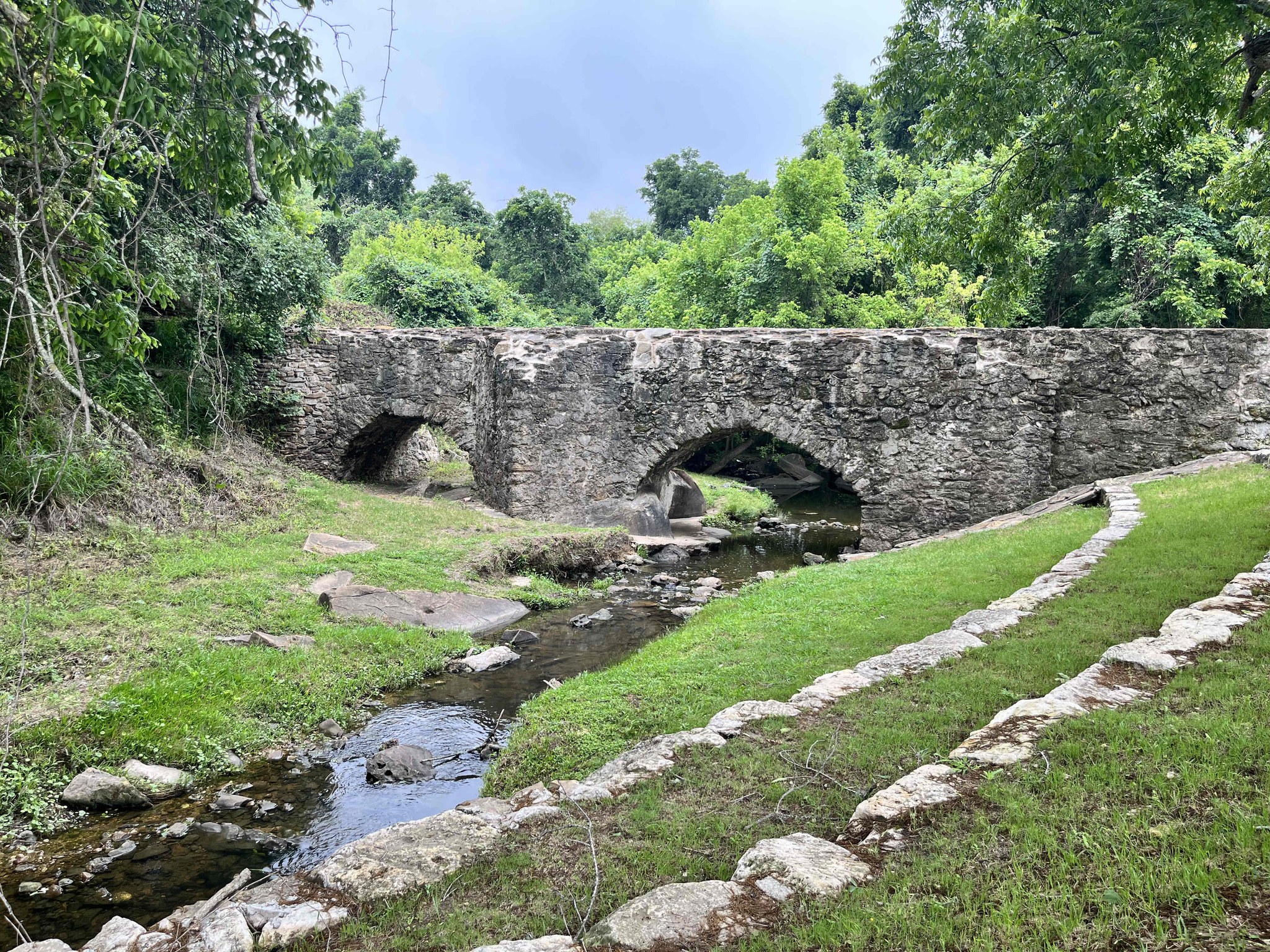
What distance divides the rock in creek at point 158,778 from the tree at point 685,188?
41018mm

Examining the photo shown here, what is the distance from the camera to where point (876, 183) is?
28562 mm

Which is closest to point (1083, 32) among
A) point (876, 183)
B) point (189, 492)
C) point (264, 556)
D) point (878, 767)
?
point (878, 767)

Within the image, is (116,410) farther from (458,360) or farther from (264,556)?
(458,360)

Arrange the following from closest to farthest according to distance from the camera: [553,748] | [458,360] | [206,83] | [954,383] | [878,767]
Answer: [878,767] → [206,83] → [553,748] → [954,383] → [458,360]

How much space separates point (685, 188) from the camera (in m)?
44.3

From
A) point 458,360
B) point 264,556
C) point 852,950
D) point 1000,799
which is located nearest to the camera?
point 852,950

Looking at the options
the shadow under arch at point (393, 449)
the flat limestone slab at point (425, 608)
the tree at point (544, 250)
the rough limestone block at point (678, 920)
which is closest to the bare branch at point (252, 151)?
the rough limestone block at point (678, 920)

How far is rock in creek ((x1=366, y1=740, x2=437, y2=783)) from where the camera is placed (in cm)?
551

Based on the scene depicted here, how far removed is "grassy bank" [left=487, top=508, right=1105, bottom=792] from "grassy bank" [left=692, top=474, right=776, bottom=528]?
781cm

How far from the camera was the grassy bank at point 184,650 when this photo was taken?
215 inches

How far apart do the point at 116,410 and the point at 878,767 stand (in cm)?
1083

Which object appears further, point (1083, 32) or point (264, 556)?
point (264, 556)

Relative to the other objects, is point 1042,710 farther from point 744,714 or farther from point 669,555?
point 669,555

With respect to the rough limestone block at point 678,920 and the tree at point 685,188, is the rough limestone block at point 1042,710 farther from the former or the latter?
the tree at point 685,188
